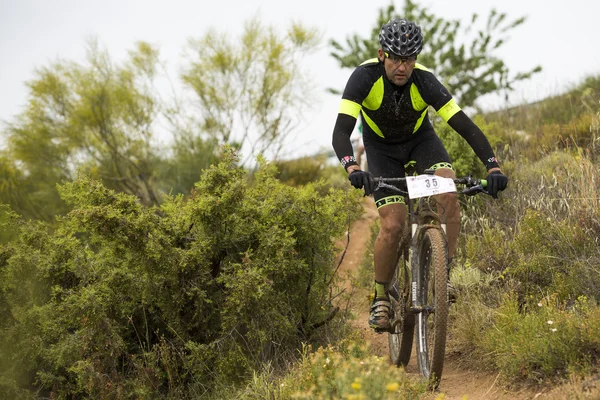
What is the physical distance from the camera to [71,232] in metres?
6.06

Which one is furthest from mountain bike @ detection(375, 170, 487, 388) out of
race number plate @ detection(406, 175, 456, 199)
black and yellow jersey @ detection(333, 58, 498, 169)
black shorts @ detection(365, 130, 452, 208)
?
black and yellow jersey @ detection(333, 58, 498, 169)

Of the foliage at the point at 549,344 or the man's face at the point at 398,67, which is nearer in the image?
the foliage at the point at 549,344

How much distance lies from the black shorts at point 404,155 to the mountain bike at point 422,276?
238mm

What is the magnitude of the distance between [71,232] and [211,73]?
1510 cm

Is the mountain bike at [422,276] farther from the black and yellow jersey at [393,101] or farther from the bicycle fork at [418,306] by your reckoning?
the black and yellow jersey at [393,101]

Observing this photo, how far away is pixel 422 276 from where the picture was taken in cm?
467

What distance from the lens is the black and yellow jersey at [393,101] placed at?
4.91 metres

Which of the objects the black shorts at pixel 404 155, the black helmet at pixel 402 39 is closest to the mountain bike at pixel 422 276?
the black shorts at pixel 404 155

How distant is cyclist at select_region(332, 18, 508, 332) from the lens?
4723 mm

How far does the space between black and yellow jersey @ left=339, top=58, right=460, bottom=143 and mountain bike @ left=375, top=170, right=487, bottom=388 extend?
0.53 metres

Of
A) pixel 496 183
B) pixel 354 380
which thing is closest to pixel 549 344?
pixel 496 183

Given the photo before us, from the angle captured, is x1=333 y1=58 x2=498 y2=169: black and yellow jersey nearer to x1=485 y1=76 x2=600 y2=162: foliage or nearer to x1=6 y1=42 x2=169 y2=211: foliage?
x1=485 y1=76 x2=600 y2=162: foliage

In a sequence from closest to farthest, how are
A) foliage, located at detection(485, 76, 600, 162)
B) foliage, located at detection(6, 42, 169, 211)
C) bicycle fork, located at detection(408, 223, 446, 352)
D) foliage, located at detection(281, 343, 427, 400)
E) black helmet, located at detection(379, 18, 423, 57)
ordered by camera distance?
foliage, located at detection(281, 343, 427, 400), bicycle fork, located at detection(408, 223, 446, 352), black helmet, located at detection(379, 18, 423, 57), foliage, located at detection(485, 76, 600, 162), foliage, located at detection(6, 42, 169, 211)

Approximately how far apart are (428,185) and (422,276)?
0.72m
